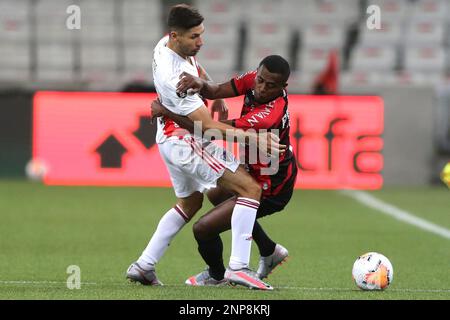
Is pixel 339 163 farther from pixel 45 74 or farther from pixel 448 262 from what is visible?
pixel 448 262

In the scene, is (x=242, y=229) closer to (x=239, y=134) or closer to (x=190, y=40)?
(x=239, y=134)

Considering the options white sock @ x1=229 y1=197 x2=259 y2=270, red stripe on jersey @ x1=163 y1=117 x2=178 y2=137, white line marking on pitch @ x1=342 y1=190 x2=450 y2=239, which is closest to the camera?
white sock @ x1=229 y1=197 x2=259 y2=270

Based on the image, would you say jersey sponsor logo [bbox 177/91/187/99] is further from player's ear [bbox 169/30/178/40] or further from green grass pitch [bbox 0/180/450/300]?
green grass pitch [bbox 0/180/450/300]

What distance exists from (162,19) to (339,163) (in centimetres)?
493

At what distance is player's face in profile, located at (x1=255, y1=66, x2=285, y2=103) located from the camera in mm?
7617

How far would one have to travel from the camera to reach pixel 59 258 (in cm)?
953

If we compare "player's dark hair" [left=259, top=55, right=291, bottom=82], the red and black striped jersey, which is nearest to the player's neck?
the red and black striped jersey

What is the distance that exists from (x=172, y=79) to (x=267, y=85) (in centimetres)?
61

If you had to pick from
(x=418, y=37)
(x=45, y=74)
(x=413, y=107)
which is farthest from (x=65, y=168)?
(x=418, y=37)

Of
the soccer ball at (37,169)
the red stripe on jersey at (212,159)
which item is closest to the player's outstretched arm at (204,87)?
the red stripe on jersey at (212,159)

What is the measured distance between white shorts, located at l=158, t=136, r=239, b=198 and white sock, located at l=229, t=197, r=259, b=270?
9.6 inches

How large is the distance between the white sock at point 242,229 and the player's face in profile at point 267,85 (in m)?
0.68

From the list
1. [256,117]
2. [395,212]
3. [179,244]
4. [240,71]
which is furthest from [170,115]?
[240,71]

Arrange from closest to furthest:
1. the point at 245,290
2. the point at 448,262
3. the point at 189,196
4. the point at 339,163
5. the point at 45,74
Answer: the point at 245,290 < the point at 189,196 < the point at 448,262 < the point at 339,163 < the point at 45,74
